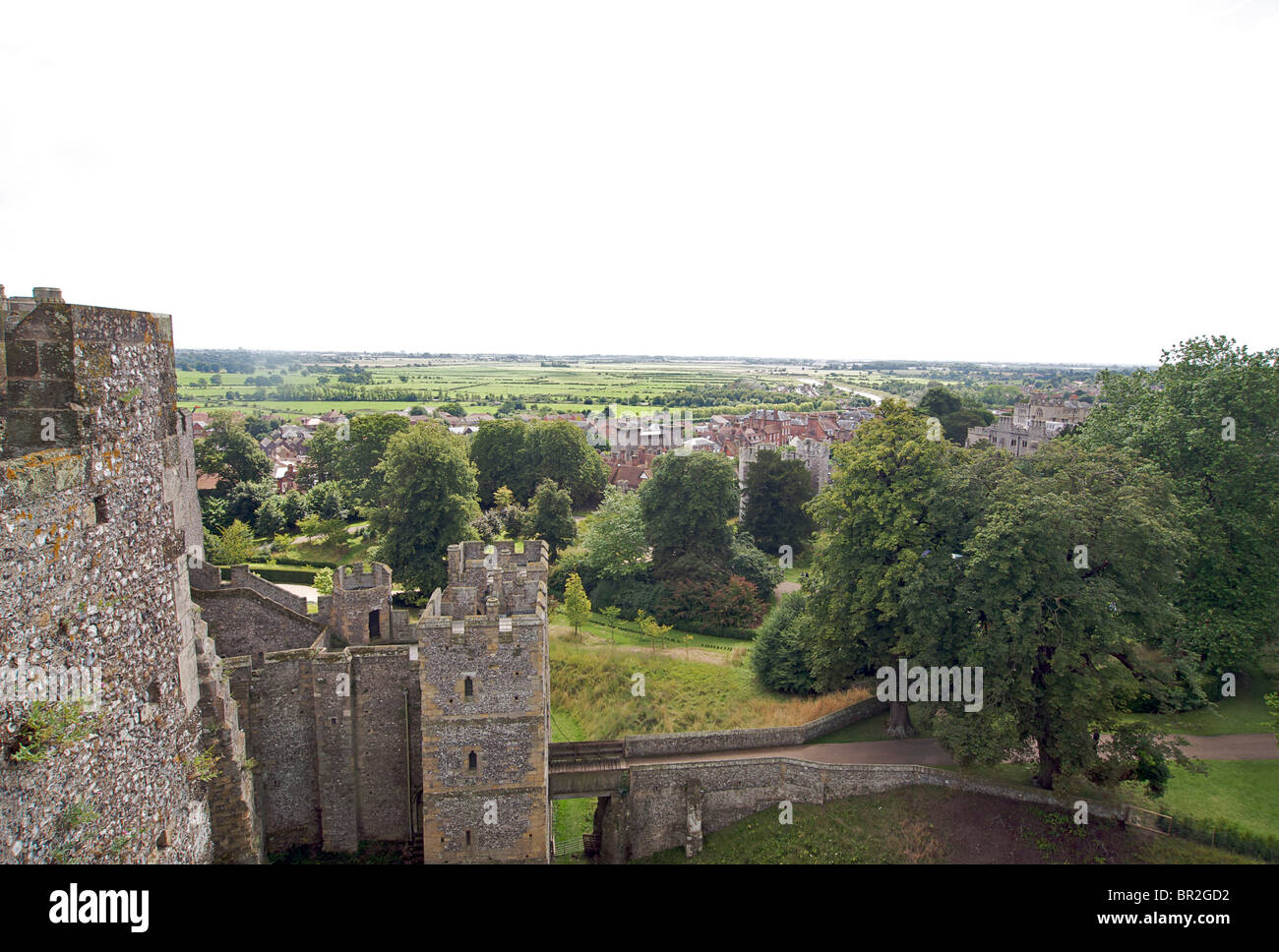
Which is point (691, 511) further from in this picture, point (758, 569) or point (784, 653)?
point (784, 653)

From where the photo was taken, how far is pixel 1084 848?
59.1 feet

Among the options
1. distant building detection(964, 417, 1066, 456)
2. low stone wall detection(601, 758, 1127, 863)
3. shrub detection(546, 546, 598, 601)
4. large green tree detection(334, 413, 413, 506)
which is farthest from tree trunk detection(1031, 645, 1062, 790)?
distant building detection(964, 417, 1066, 456)

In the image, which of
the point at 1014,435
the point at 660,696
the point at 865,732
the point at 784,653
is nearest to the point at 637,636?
the point at 660,696

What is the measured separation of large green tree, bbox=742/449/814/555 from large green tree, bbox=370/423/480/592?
69.2ft

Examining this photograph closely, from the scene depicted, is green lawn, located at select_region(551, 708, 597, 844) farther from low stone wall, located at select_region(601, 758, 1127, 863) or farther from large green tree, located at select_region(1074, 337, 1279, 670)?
large green tree, located at select_region(1074, 337, 1279, 670)

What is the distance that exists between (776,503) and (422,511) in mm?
25004

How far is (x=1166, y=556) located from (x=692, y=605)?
76.3 feet

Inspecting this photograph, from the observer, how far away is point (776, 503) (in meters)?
49.8

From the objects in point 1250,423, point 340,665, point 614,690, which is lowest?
point 614,690

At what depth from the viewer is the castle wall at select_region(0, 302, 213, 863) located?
21.3ft

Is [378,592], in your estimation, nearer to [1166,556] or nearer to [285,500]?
[1166,556]

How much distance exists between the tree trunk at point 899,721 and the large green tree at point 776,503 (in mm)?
26190

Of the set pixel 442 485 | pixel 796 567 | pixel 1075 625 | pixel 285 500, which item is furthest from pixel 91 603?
pixel 285 500

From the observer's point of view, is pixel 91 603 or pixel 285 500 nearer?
pixel 91 603
